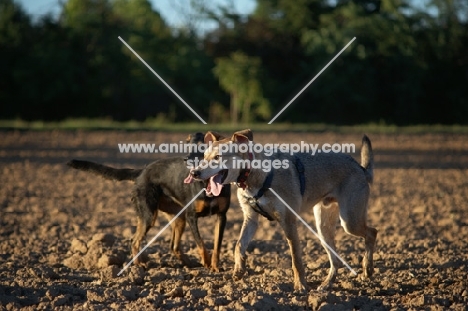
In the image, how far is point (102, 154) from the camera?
24.0m

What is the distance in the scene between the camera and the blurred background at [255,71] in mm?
43094

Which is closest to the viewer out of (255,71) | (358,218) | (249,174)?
(249,174)

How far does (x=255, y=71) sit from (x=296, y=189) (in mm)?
34059

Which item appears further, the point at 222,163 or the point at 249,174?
the point at 249,174

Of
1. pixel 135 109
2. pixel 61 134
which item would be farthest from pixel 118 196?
pixel 135 109

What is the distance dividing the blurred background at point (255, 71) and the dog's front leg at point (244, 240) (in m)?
33.4

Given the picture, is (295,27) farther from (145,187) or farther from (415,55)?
(145,187)

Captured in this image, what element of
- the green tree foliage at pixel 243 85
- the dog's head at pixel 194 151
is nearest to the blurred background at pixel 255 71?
the green tree foliage at pixel 243 85

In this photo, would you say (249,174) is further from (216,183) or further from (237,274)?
(237,274)

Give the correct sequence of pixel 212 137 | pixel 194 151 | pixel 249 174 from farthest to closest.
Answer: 1. pixel 194 151
2. pixel 212 137
3. pixel 249 174

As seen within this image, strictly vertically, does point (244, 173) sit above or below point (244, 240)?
above

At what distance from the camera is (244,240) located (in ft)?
28.2

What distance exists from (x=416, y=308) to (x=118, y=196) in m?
10.2

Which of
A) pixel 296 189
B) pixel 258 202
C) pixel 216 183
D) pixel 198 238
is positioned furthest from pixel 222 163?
pixel 198 238
